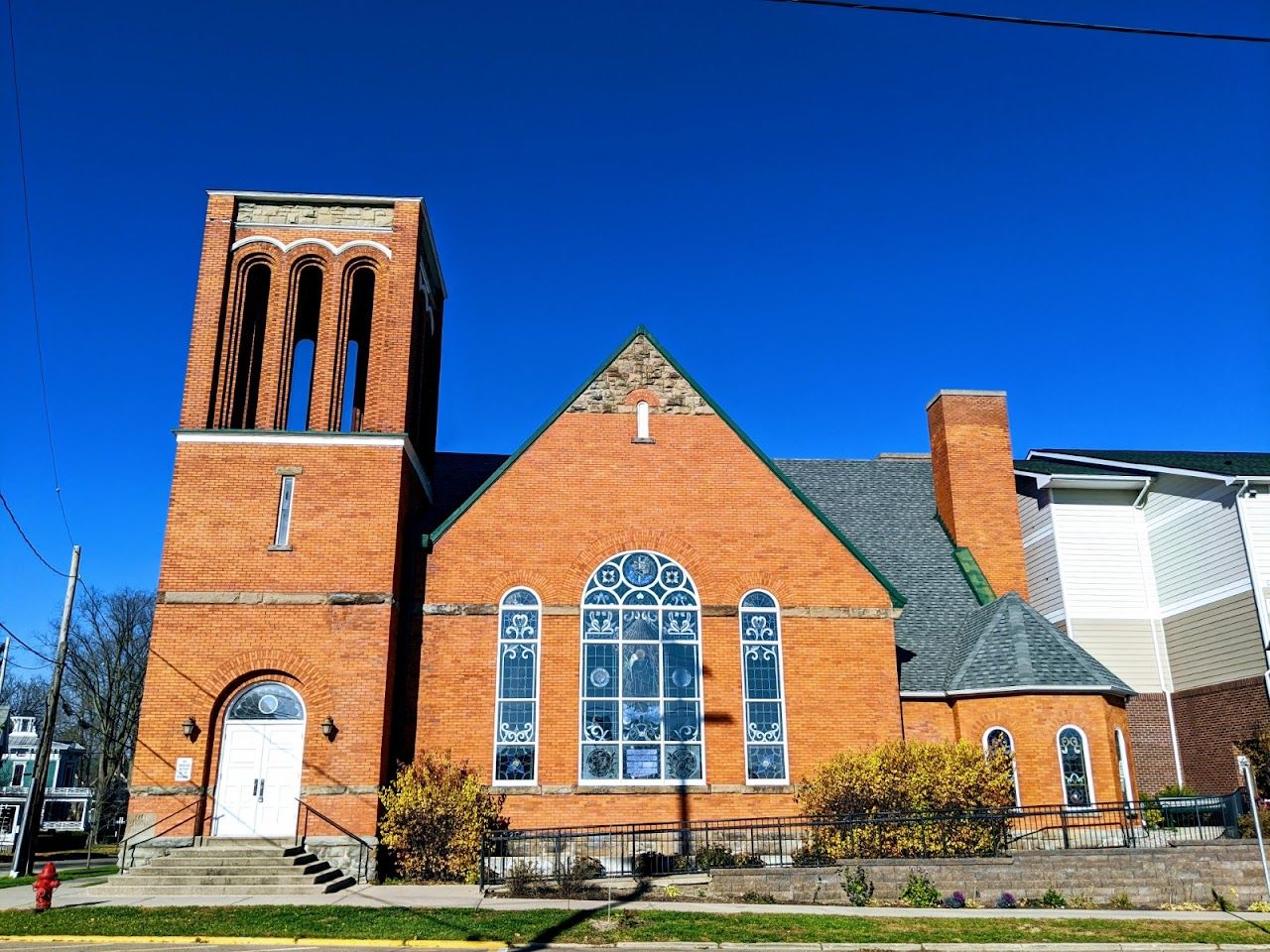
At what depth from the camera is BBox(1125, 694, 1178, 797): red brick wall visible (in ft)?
83.7

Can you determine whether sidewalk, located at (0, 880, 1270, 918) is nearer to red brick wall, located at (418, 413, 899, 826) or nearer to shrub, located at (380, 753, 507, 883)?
shrub, located at (380, 753, 507, 883)

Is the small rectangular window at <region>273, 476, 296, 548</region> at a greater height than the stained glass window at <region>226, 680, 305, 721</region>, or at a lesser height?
greater

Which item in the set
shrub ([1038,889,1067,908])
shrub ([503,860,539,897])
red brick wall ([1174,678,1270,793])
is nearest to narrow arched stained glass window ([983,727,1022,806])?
shrub ([1038,889,1067,908])

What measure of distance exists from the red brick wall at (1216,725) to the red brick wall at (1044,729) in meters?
4.29

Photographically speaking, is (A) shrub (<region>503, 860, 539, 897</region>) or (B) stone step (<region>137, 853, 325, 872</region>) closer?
(A) shrub (<region>503, 860, 539, 897</region>)

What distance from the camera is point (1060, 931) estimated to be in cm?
1334

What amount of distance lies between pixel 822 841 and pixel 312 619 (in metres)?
10.6

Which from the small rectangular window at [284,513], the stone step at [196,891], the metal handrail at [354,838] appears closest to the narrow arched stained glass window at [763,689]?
the metal handrail at [354,838]

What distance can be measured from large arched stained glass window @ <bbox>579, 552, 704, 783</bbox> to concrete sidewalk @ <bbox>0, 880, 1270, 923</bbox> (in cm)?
445

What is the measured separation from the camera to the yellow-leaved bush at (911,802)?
57.9 ft

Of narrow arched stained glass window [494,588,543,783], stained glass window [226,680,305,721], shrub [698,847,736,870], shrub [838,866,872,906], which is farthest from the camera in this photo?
narrow arched stained glass window [494,588,543,783]

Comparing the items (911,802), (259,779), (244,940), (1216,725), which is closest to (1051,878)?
(911,802)

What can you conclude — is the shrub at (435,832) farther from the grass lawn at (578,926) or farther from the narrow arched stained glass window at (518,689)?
the grass lawn at (578,926)

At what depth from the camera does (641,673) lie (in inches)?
817
